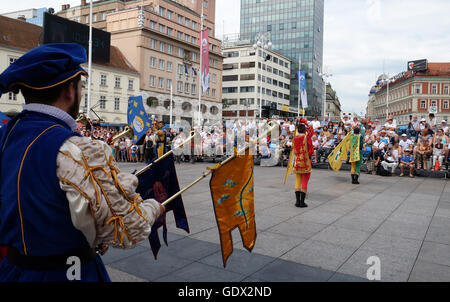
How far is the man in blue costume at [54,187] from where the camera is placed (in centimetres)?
163

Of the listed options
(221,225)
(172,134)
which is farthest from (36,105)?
(172,134)

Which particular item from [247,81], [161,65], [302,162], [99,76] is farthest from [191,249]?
[247,81]

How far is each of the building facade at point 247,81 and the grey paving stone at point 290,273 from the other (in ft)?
246

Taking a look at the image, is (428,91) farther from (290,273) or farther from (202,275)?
(202,275)

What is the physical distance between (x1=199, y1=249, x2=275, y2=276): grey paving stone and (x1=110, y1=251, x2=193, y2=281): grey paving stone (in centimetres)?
31

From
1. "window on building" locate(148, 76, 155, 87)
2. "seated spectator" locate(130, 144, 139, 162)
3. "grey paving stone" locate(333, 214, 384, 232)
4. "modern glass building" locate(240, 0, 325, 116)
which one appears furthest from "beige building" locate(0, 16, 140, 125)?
"modern glass building" locate(240, 0, 325, 116)

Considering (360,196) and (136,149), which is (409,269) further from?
(136,149)

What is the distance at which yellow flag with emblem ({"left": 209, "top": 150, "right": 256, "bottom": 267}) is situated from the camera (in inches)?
113

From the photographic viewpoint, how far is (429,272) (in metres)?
4.29

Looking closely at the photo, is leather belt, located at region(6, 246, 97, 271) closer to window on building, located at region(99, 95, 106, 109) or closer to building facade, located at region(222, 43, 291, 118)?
window on building, located at region(99, 95, 106, 109)

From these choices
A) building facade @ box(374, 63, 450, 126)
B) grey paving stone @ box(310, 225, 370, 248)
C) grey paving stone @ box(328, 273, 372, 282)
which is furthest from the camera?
building facade @ box(374, 63, 450, 126)

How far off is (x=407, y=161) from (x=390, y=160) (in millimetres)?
796

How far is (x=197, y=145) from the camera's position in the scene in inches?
763

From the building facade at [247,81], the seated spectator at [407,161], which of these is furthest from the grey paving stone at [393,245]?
the building facade at [247,81]
